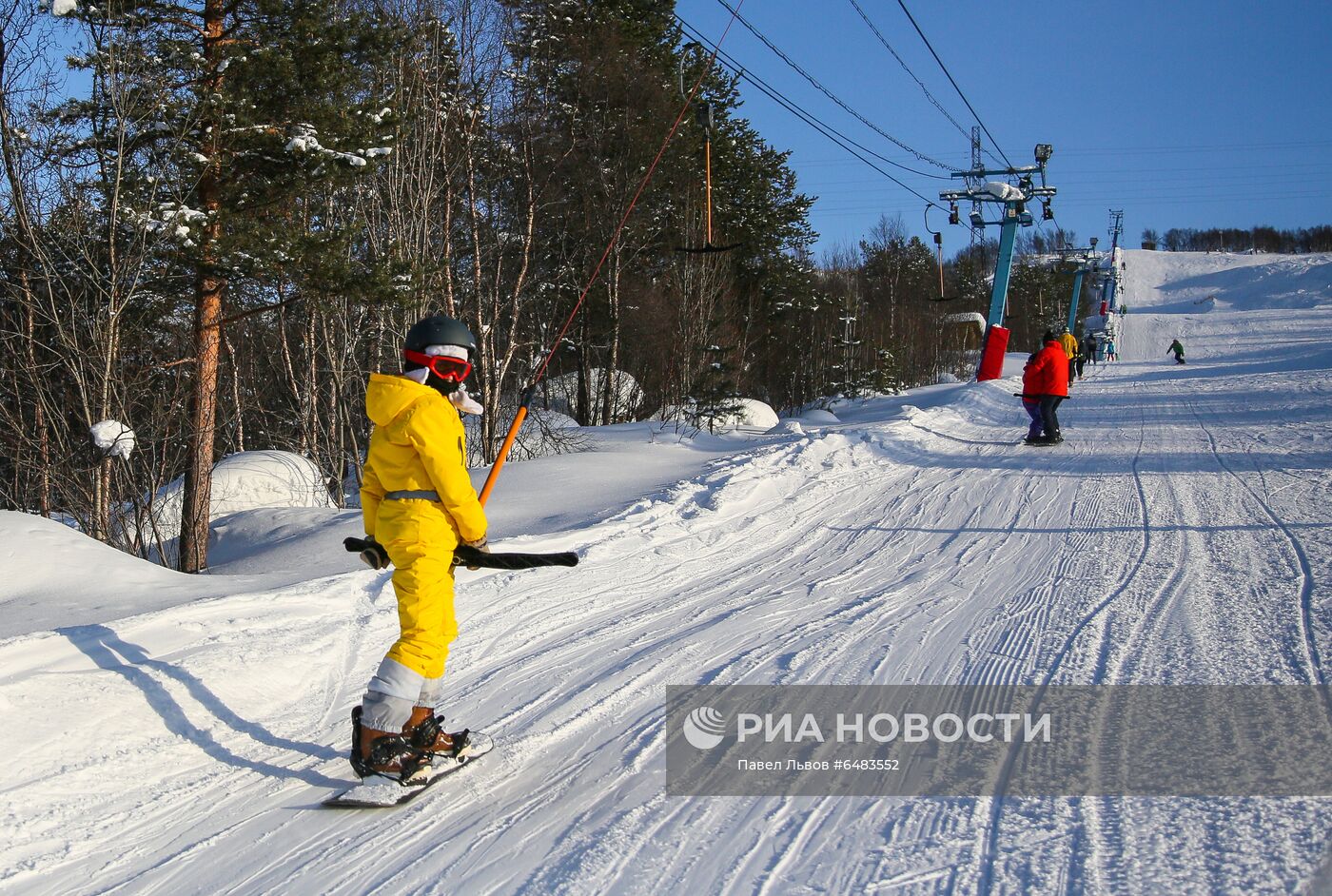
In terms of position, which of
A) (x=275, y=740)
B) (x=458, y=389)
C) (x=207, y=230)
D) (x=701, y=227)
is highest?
(x=701, y=227)

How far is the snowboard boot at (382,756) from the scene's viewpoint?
13.2 feet

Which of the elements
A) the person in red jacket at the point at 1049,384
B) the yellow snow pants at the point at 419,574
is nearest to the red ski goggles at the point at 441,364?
the yellow snow pants at the point at 419,574

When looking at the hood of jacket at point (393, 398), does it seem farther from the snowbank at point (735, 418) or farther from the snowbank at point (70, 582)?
the snowbank at point (735, 418)

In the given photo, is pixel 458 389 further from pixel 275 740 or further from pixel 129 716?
pixel 129 716

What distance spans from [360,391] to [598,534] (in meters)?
13.1

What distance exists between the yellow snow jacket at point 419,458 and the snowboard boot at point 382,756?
0.83m

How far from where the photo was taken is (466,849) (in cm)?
355

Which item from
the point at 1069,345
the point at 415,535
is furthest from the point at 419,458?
the point at 1069,345

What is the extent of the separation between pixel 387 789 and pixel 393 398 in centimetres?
166

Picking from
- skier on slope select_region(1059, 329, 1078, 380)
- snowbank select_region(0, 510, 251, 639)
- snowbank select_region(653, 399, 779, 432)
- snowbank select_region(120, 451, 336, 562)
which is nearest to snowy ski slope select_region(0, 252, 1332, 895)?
snowbank select_region(0, 510, 251, 639)

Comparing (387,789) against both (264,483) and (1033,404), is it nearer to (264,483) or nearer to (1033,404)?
(264,483)

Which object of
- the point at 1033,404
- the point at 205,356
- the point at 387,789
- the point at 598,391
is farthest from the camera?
the point at 598,391

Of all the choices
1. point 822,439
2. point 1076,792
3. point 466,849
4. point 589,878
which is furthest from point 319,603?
point 822,439

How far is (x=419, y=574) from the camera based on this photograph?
4.04m
